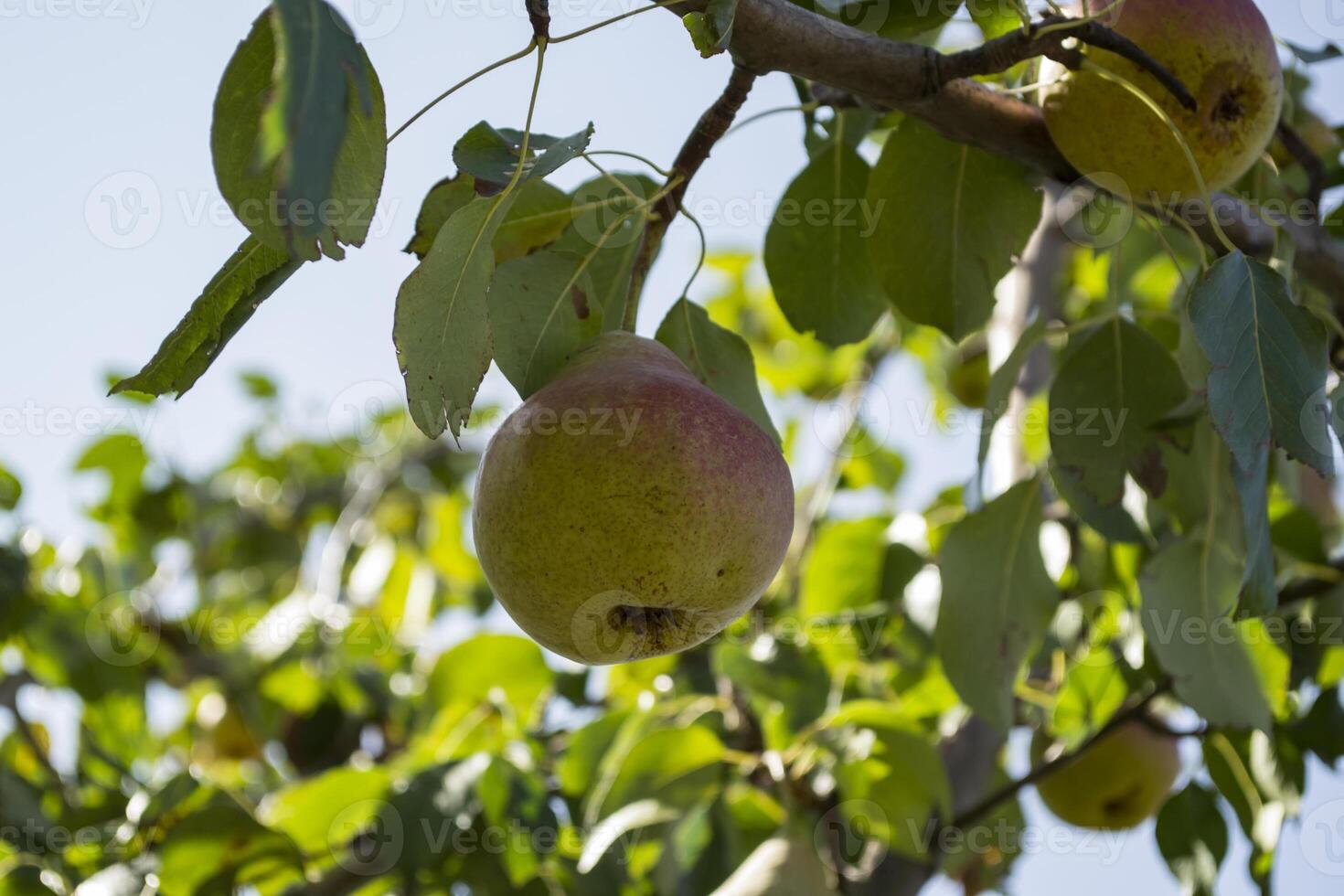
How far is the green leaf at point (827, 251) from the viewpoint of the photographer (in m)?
1.62

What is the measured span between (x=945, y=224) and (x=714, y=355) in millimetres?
375

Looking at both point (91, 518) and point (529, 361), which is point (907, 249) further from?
point (91, 518)

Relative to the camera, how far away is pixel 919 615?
2.05 meters

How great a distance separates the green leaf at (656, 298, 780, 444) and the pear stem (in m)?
0.09

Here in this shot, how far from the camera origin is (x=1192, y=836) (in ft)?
6.66

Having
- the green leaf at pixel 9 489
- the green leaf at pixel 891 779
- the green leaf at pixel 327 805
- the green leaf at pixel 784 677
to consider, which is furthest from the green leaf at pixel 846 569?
the green leaf at pixel 9 489

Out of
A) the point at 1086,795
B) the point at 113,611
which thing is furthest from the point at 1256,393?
the point at 113,611

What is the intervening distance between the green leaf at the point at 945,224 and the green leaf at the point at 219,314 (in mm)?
791

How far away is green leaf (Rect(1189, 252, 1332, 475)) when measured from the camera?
43.0 inches

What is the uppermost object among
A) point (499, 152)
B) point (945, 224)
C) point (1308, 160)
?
point (499, 152)

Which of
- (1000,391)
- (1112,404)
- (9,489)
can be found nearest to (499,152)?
(1000,391)

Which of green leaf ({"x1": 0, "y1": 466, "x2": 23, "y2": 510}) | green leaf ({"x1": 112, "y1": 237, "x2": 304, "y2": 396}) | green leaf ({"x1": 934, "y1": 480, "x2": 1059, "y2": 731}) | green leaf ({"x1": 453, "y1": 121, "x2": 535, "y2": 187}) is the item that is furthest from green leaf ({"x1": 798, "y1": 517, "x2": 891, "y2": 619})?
green leaf ({"x1": 0, "y1": 466, "x2": 23, "y2": 510})

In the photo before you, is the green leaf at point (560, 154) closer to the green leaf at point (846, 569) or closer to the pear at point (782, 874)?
the pear at point (782, 874)

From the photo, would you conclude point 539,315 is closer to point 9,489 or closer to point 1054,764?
point 1054,764
